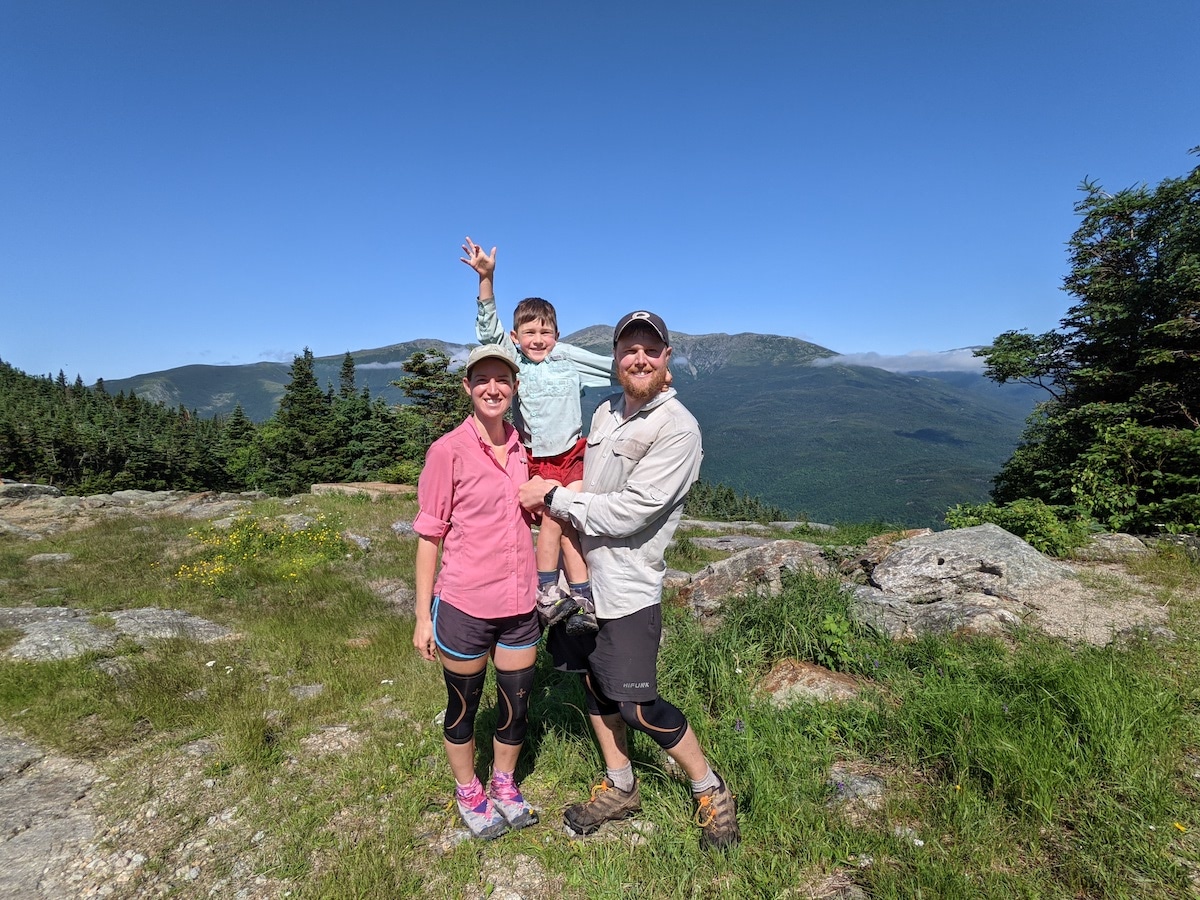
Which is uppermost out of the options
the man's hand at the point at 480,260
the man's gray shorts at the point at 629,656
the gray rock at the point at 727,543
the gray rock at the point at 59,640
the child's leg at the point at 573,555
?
the man's hand at the point at 480,260

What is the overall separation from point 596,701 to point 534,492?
130 centimetres

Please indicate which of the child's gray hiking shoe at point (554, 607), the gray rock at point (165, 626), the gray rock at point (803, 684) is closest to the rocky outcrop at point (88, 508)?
the gray rock at point (165, 626)

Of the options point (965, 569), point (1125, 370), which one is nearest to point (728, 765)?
point (965, 569)

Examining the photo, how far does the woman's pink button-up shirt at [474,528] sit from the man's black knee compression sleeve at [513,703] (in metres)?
0.43

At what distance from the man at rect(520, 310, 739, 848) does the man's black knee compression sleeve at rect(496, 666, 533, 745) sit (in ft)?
1.38

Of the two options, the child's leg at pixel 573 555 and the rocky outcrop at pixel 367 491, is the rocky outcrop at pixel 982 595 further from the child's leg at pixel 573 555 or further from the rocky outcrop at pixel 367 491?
the rocky outcrop at pixel 367 491

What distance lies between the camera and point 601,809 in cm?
303

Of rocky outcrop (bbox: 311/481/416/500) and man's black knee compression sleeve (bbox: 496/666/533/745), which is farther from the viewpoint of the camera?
rocky outcrop (bbox: 311/481/416/500)

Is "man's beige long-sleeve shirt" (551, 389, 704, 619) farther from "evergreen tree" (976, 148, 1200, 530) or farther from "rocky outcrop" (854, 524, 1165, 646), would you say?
"evergreen tree" (976, 148, 1200, 530)

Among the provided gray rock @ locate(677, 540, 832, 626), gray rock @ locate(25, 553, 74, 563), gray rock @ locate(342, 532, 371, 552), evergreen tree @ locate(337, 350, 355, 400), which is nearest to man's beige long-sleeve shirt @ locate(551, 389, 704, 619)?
gray rock @ locate(677, 540, 832, 626)

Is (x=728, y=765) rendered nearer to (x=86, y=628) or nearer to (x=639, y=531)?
(x=639, y=531)

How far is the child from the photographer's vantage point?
3098 millimetres

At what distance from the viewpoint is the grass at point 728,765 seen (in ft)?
8.32

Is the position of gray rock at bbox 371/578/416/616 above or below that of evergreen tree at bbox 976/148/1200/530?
below
